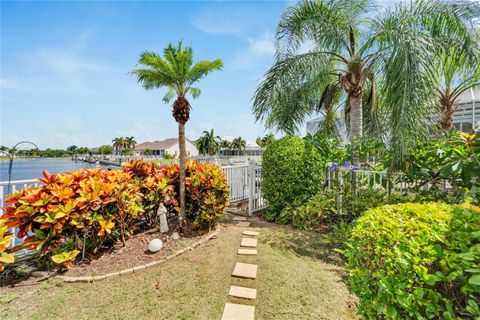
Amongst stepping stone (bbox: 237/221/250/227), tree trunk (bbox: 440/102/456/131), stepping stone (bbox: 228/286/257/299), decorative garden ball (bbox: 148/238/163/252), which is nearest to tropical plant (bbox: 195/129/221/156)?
tree trunk (bbox: 440/102/456/131)

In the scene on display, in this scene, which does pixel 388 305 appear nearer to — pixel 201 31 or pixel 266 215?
pixel 266 215

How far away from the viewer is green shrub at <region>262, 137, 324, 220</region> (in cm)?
509

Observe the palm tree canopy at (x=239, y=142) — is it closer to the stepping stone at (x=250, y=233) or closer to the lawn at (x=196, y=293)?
the stepping stone at (x=250, y=233)

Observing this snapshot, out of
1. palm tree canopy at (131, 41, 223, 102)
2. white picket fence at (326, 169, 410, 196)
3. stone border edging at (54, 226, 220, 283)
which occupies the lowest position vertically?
stone border edging at (54, 226, 220, 283)

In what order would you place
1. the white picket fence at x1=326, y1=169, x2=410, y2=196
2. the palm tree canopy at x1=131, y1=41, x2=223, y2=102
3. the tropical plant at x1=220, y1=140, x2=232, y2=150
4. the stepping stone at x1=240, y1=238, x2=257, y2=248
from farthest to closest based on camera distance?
1. the tropical plant at x1=220, y1=140, x2=232, y2=150
2. the white picket fence at x1=326, y1=169, x2=410, y2=196
3. the palm tree canopy at x1=131, y1=41, x2=223, y2=102
4. the stepping stone at x1=240, y1=238, x2=257, y2=248

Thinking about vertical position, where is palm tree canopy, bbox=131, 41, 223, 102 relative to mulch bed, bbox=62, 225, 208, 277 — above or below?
above

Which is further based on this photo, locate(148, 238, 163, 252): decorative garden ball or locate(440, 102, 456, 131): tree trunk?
locate(440, 102, 456, 131): tree trunk

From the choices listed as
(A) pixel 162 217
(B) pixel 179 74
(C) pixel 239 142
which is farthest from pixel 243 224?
(C) pixel 239 142

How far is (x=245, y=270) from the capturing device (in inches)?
117

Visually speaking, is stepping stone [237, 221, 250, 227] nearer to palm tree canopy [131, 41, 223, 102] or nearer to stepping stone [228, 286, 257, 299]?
stepping stone [228, 286, 257, 299]

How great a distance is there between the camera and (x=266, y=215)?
17.9 ft

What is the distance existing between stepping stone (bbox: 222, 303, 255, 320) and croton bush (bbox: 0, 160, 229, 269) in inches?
77.5

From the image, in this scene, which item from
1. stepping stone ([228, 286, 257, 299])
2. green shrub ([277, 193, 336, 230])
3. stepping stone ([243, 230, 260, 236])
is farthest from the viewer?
green shrub ([277, 193, 336, 230])

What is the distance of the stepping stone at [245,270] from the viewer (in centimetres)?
284
